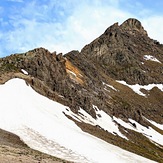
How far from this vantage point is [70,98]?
80.8 meters

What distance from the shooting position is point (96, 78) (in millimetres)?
133375

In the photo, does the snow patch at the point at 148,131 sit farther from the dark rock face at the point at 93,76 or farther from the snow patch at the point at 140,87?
the snow patch at the point at 140,87

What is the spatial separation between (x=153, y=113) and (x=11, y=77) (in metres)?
89.7

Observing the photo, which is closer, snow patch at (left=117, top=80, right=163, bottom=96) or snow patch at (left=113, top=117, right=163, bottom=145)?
snow patch at (left=113, top=117, right=163, bottom=145)

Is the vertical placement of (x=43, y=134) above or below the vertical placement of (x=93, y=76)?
below

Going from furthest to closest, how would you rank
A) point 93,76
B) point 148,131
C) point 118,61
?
point 118,61
point 93,76
point 148,131

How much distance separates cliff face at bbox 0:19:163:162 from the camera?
76913 millimetres

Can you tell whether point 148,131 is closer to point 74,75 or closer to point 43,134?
point 74,75

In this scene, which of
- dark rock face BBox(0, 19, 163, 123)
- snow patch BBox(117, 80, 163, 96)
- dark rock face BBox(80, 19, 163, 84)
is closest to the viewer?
dark rock face BBox(0, 19, 163, 123)

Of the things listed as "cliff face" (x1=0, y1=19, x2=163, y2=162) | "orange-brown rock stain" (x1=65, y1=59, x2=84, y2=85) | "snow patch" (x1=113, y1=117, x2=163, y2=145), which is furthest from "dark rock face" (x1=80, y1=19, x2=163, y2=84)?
"snow patch" (x1=113, y1=117, x2=163, y2=145)

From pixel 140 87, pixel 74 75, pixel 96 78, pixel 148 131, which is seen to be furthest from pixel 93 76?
pixel 140 87

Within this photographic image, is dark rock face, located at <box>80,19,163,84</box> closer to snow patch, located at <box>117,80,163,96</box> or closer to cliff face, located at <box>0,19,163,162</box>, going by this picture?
cliff face, located at <box>0,19,163,162</box>

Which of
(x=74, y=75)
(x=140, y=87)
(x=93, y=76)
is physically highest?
(x=140, y=87)

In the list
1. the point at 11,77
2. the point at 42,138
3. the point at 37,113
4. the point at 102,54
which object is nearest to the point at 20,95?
the point at 37,113
